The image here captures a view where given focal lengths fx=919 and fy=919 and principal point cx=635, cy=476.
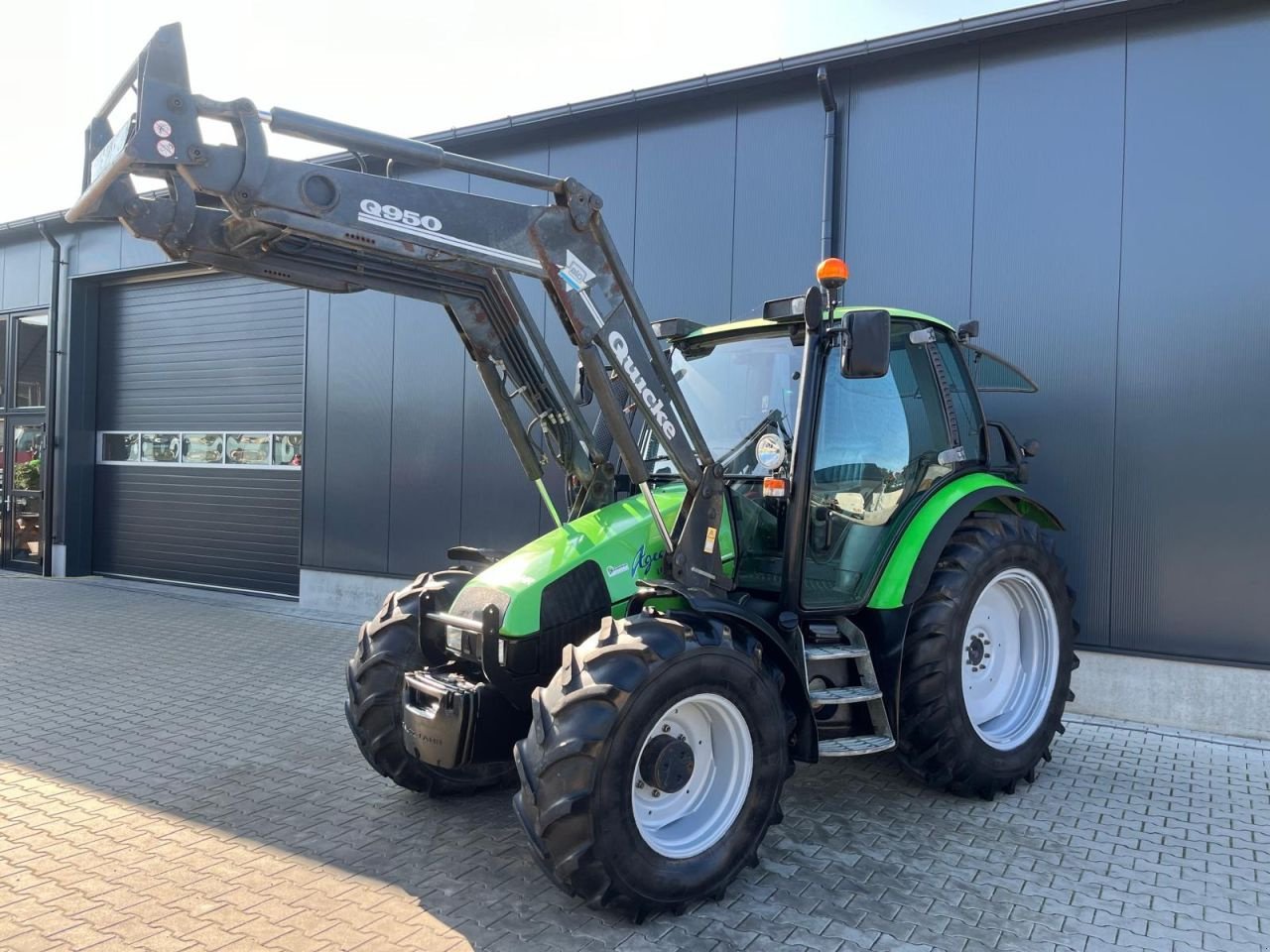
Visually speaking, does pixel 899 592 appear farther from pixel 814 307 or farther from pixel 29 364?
pixel 29 364

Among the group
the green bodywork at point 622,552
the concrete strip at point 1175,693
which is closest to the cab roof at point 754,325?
the green bodywork at point 622,552

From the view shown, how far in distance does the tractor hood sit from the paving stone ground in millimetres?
1075

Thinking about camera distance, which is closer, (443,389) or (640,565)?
(640,565)

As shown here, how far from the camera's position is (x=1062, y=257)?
21.2ft

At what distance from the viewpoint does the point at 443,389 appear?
9406 millimetres

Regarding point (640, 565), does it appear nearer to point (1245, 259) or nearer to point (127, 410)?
point (1245, 259)

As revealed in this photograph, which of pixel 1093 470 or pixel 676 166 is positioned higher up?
pixel 676 166

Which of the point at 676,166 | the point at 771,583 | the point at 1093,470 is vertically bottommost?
the point at 771,583

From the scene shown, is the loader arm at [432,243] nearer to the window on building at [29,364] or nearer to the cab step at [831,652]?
the cab step at [831,652]

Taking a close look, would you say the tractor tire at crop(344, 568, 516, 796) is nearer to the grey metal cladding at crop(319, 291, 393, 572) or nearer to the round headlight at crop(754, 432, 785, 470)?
the round headlight at crop(754, 432, 785, 470)

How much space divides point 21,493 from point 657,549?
13608 mm

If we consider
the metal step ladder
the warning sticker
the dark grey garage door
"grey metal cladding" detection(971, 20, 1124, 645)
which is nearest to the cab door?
the metal step ladder

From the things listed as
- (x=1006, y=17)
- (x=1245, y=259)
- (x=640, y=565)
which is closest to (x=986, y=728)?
(x=640, y=565)

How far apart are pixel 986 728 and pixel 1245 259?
141 inches
